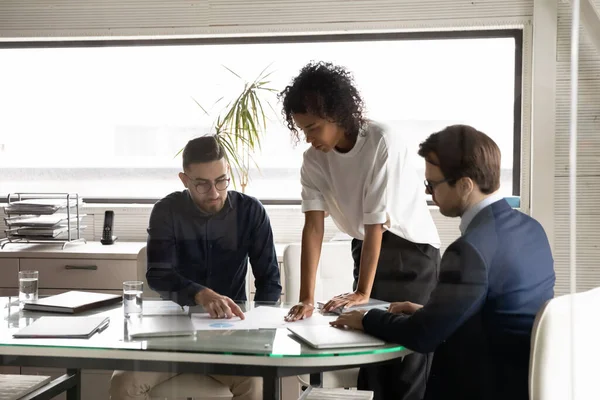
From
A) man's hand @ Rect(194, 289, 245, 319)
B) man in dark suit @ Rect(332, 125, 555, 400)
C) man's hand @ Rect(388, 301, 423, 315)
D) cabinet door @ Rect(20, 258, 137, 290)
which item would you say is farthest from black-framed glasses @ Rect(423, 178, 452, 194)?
cabinet door @ Rect(20, 258, 137, 290)

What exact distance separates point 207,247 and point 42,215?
357 millimetres

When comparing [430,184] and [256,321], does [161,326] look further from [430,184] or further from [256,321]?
[430,184]

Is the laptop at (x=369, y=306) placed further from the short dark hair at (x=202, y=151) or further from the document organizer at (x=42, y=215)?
the document organizer at (x=42, y=215)

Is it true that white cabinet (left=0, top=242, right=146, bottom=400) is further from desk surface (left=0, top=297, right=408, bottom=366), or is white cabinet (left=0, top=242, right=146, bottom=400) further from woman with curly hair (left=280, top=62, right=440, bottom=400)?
woman with curly hair (left=280, top=62, right=440, bottom=400)

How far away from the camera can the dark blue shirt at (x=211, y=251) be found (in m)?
1.36

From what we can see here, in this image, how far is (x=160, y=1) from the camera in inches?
47.4

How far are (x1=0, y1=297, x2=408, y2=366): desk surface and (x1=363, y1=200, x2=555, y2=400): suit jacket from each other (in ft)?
0.25

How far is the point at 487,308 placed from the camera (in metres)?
1.14

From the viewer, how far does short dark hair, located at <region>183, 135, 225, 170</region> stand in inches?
52.4

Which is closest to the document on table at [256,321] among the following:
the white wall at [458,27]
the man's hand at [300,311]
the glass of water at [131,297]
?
the man's hand at [300,311]

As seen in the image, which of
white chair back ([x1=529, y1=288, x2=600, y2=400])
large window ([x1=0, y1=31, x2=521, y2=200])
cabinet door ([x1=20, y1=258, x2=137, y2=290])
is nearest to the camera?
white chair back ([x1=529, y1=288, x2=600, y2=400])

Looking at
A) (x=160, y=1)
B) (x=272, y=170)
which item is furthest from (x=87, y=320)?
Answer: (x=160, y=1)

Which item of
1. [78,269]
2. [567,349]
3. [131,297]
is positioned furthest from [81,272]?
[567,349]

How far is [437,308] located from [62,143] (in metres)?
0.75
